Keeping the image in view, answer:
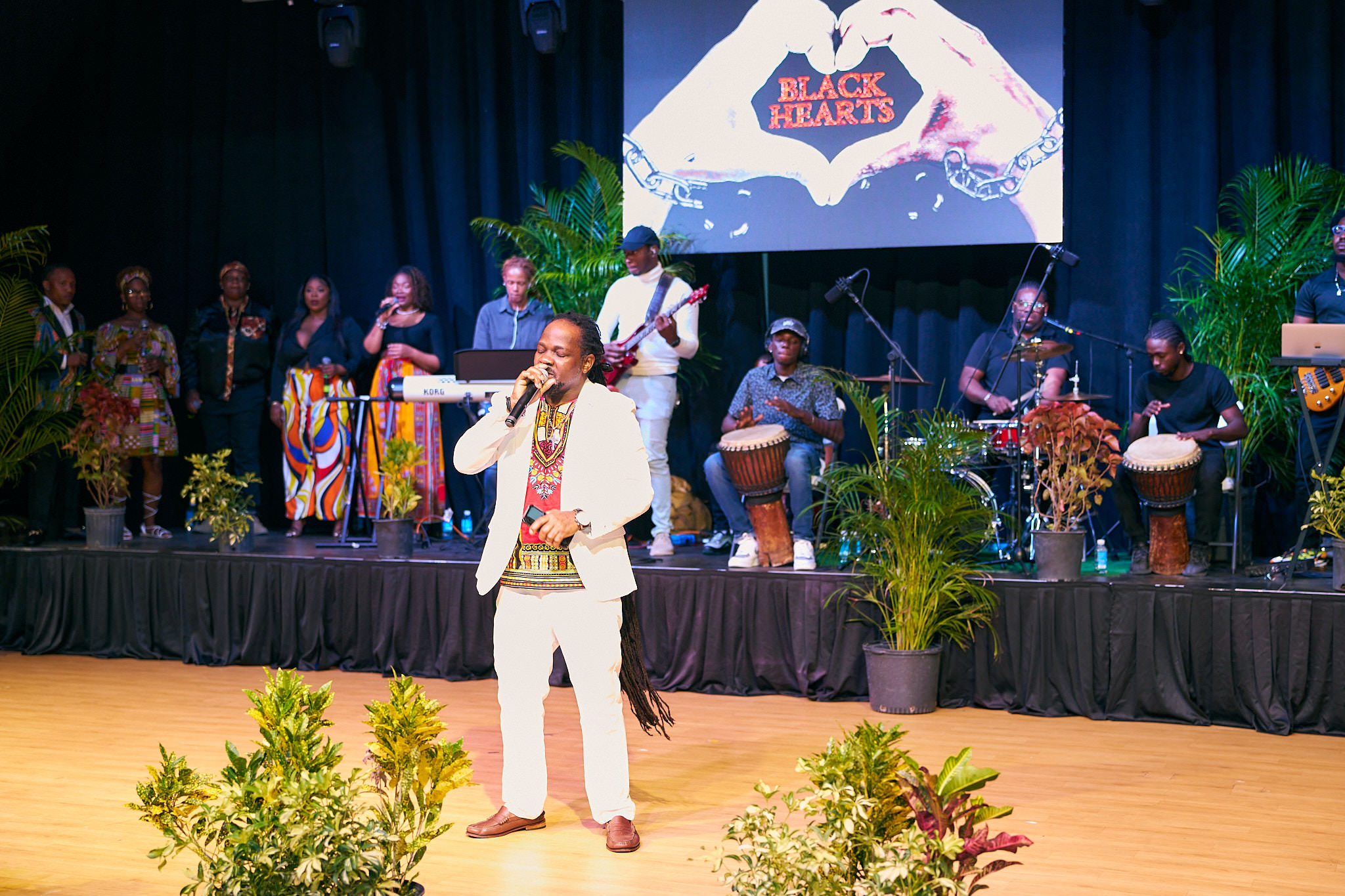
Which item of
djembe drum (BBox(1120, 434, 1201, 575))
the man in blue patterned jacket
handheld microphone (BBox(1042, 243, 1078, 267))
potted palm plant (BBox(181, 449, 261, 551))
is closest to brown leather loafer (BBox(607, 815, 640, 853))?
djembe drum (BBox(1120, 434, 1201, 575))

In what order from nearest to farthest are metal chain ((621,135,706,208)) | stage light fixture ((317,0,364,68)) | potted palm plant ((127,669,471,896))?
potted palm plant ((127,669,471,896)) < metal chain ((621,135,706,208)) < stage light fixture ((317,0,364,68))

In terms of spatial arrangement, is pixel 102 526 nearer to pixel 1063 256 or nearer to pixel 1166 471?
pixel 1063 256

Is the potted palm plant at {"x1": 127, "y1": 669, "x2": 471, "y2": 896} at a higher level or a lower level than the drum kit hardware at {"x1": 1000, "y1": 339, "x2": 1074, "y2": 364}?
lower

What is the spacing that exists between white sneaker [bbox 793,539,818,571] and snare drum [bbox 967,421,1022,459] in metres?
1.10

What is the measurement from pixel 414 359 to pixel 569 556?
4.19 m

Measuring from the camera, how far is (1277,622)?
16.5 ft

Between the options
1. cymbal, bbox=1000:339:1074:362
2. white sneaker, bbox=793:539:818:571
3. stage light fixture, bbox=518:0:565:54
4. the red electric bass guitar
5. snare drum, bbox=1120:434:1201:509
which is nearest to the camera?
snare drum, bbox=1120:434:1201:509

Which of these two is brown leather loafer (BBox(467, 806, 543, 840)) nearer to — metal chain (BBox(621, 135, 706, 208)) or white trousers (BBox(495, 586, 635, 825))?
white trousers (BBox(495, 586, 635, 825))

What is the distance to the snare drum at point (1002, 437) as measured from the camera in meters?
6.11

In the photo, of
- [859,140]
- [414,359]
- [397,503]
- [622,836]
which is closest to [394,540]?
[397,503]

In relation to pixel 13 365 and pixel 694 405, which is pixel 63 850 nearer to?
pixel 13 365

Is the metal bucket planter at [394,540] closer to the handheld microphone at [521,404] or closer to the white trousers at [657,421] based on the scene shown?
the white trousers at [657,421]

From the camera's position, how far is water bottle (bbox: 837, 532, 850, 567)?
5820 mm

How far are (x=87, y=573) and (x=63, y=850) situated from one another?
333 centimetres
